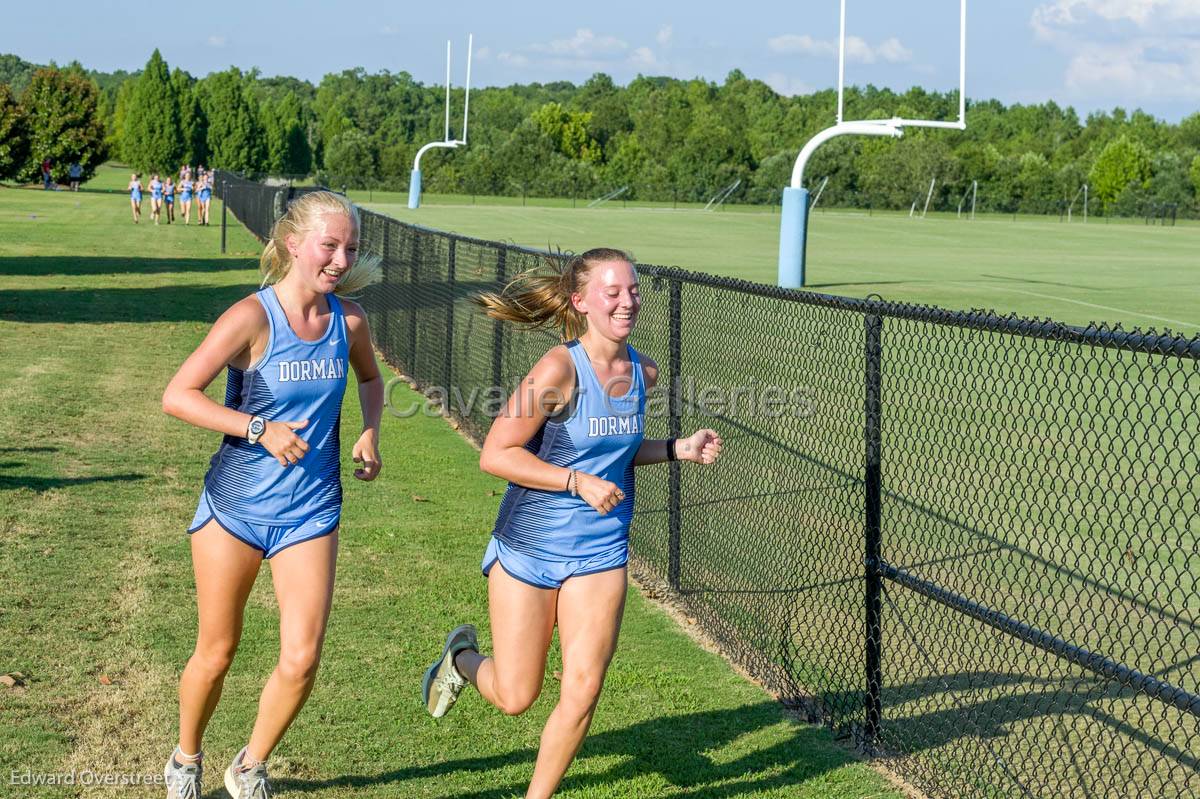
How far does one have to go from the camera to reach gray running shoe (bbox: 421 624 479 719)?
493 cm

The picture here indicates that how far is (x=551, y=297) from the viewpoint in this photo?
458 centimetres

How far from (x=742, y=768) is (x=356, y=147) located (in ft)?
354

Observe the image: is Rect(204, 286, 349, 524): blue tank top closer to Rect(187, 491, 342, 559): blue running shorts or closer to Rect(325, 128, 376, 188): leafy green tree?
Rect(187, 491, 342, 559): blue running shorts

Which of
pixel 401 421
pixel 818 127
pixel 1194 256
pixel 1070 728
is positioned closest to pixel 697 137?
pixel 818 127

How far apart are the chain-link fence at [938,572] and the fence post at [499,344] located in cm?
4

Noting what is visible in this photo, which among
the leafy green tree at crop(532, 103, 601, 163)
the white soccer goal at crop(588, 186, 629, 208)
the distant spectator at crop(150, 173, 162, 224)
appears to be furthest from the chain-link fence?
the leafy green tree at crop(532, 103, 601, 163)

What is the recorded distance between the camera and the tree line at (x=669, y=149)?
288ft

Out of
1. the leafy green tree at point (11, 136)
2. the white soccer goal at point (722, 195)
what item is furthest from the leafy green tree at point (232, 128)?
the white soccer goal at point (722, 195)

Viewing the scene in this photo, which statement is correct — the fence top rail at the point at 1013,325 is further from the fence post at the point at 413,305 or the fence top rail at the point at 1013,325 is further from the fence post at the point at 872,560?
the fence post at the point at 413,305

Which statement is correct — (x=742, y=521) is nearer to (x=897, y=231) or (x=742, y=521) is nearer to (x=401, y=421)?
(x=401, y=421)

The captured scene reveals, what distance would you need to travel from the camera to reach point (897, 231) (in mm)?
59000

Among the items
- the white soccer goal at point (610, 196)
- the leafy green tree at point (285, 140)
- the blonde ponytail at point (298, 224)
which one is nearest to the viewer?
the blonde ponytail at point (298, 224)

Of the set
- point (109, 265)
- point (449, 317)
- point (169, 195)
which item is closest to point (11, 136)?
point (169, 195)

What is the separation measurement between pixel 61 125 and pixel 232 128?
15.8 metres
